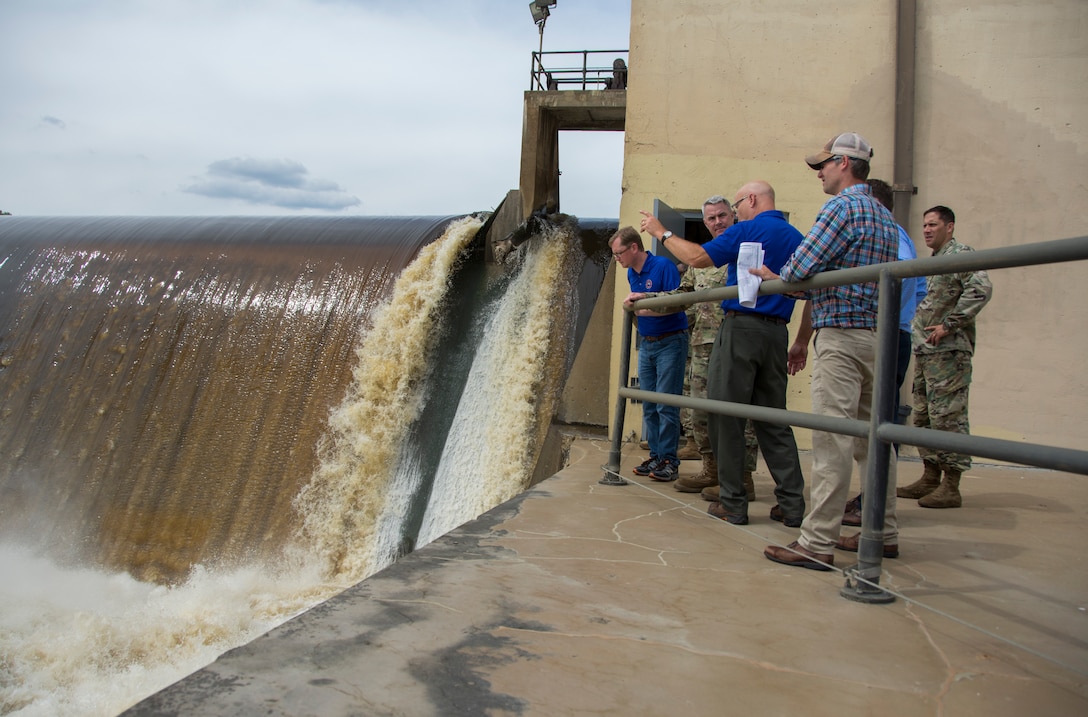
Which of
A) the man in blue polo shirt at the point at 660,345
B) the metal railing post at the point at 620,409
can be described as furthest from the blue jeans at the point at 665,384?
the metal railing post at the point at 620,409

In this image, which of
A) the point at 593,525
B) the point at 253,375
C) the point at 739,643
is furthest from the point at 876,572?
the point at 253,375

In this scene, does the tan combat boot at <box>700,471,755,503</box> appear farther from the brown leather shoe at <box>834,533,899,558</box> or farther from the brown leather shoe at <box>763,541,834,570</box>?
the brown leather shoe at <box>763,541,834,570</box>

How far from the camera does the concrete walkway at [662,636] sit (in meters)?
1.65

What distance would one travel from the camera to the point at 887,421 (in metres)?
2.30

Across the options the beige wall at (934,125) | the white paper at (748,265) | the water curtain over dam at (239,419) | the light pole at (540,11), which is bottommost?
the water curtain over dam at (239,419)

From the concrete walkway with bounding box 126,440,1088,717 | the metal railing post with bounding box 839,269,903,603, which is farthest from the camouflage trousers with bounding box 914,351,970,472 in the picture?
the metal railing post with bounding box 839,269,903,603

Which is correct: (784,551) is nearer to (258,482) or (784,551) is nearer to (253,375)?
(258,482)

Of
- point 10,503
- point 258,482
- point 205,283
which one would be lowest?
point 10,503

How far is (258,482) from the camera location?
21.7ft

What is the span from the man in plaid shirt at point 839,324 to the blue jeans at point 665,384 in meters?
1.69

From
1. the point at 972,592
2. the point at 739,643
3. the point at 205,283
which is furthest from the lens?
the point at 205,283

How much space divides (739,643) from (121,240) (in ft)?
33.2

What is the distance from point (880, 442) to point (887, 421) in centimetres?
7

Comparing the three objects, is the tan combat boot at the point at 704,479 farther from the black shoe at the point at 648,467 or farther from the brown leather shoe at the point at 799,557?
the brown leather shoe at the point at 799,557
